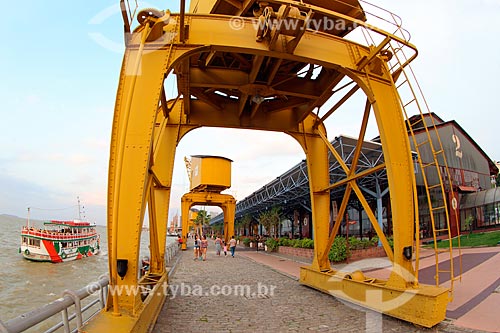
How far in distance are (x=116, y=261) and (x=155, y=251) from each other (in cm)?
342

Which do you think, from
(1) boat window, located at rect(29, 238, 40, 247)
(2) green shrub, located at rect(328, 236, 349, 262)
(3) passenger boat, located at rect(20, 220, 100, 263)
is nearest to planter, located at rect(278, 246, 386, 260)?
(2) green shrub, located at rect(328, 236, 349, 262)

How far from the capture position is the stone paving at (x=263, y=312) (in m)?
6.04

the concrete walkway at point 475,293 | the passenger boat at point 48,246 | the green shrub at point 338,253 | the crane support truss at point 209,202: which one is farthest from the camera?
the crane support truss at point 209,202

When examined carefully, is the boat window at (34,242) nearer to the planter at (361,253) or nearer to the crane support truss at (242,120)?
the planter at (361,253)

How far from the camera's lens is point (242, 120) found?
10969 mm

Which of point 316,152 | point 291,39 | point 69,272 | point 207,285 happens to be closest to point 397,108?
point 291,39

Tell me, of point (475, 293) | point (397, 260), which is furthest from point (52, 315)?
point (475, 293)

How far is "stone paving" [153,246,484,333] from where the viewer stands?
6039 mm

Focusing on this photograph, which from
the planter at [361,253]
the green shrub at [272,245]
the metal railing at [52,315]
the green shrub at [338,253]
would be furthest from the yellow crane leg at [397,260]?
the green shrub at [272,245]

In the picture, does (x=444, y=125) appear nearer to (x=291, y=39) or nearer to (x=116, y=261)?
(x=291, y=39)

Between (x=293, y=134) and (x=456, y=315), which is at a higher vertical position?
(x=293, y=134)

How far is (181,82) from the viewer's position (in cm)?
858

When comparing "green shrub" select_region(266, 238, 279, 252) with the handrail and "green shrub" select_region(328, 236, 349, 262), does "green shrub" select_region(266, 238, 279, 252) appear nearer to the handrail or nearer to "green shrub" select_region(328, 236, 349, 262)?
"green shrub" select_region(328, 236, 349, 262)

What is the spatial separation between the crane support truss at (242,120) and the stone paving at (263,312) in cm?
32
